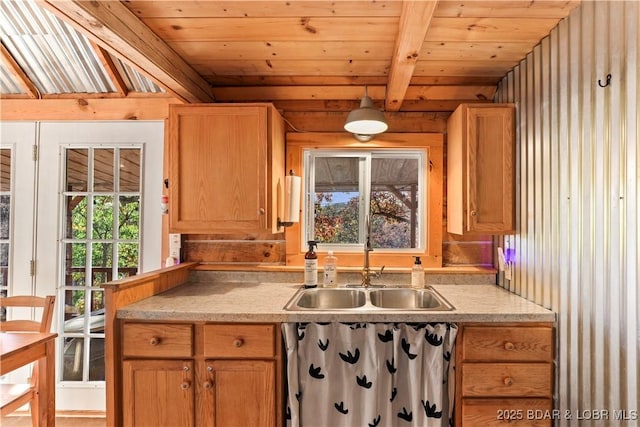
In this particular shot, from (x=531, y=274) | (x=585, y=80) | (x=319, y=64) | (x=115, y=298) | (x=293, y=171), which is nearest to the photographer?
(x=585, y=80)

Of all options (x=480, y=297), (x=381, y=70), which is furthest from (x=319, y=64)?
(x=480, y=297)

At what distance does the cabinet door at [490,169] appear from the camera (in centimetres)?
187

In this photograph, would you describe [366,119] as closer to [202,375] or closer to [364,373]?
[364,373]

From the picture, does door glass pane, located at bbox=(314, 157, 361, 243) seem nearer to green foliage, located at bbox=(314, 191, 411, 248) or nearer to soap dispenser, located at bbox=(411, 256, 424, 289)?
green foliage, located at bbox=(314, 191, 411, 248)

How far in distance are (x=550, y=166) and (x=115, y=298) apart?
2.14 m

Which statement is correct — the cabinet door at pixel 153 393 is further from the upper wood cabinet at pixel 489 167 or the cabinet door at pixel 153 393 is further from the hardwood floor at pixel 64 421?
the upper wood cabinet at pixel 489 167

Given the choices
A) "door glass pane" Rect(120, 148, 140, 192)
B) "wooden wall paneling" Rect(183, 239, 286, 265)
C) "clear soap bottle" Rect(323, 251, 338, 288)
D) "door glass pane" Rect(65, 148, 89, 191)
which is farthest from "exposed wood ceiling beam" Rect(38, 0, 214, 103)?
"clear soap bottle" Rect(323, 251, 338, 288)

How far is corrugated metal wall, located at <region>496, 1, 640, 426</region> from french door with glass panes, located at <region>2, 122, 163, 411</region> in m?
2.31

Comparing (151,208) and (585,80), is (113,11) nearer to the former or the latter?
(151,208)

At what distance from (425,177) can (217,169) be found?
4.52 ft

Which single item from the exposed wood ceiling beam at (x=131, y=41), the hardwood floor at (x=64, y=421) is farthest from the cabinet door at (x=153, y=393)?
the exposed wood ceiling beam at (x=131, y=41)

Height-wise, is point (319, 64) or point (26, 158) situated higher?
A: point (319, 64)

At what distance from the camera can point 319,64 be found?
197 cm

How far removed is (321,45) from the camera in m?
1.76
